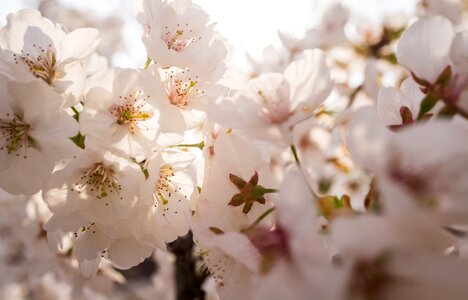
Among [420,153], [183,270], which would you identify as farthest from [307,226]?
[183,270]

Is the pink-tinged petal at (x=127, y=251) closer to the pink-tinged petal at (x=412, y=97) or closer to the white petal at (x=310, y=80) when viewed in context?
the white petal at (x=310, y=80)

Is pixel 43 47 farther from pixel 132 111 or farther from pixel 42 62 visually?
pixel 132 111

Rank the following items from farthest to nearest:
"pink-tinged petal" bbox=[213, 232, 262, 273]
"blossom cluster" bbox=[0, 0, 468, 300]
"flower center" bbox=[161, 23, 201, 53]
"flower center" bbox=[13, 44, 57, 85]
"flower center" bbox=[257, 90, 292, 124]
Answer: "flower center" bbox=[161, 23, 201, 53]
"flower center" bbox=[13, 44, 57, 85]
"flower center" bbox=[257, 90, 292, 124]
"pink-tinged petal" bbox=[213, 232, 262, 273]
"blossom cluster" bbox=[0, 0, 468, 300]

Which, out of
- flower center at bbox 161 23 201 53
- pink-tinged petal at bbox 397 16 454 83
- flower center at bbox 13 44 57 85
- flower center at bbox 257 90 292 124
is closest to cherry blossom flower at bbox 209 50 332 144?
flower center at bbox 257 90 292 124

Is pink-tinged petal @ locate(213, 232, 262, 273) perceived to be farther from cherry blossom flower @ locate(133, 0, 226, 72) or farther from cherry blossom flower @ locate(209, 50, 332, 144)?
cherry blossom flower @ locate(133, 0, 226, 72)

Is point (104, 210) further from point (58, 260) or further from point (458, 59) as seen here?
point (58, 260)

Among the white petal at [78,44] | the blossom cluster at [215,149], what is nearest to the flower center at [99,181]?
the blossom cluster at [215,149]
